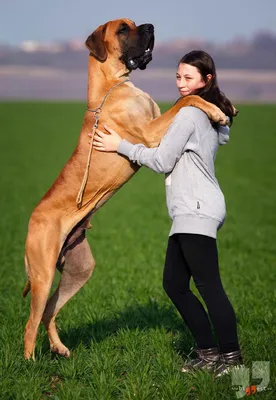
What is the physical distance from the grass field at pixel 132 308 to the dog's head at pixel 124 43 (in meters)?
2.36

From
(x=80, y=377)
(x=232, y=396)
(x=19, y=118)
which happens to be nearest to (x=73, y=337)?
(x=80, y=377)

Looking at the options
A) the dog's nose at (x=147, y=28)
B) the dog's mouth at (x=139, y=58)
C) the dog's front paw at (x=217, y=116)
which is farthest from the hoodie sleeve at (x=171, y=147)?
the dog's nose at (x=147, y=28)

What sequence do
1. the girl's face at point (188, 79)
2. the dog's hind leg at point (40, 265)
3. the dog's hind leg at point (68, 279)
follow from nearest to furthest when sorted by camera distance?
the girl's face at point (188, 79)
the dog's hind leg at point (40, 265)
the dog's hind leg at point (68, 279)

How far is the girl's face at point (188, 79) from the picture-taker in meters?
4.91

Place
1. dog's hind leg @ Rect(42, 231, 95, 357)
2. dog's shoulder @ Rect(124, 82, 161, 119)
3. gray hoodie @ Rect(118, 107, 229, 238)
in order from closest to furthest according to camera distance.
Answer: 1. gray hoodie @ Rect(118, 107, 229, 238)
2. dog's shoulder @ Rect(124, 82, 161, 119)
3. dog's hind leg @ Rect(42, 231, 95, 357)

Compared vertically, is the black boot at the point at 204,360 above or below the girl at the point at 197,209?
below

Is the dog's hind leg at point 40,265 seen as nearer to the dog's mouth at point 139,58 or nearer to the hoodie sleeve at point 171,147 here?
the hoodie sleeve at point 171,147

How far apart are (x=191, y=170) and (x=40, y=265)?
1401 millimetres

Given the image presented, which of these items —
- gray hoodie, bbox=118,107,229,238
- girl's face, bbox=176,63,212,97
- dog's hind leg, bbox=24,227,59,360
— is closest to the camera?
gray hoodie, bbox=118,107,229,238

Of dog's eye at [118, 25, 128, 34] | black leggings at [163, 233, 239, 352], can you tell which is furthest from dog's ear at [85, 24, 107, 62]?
black leggings at [163, 233, 239, 352]

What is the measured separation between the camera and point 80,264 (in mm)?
5770

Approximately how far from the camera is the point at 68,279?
581 centimetres

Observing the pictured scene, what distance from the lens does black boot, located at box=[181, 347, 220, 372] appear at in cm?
505

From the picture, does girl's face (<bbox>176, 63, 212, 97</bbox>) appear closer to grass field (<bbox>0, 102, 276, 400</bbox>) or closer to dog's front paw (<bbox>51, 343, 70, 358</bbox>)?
grass field (<bbox>0, 102, 276, 400</bbox>)
